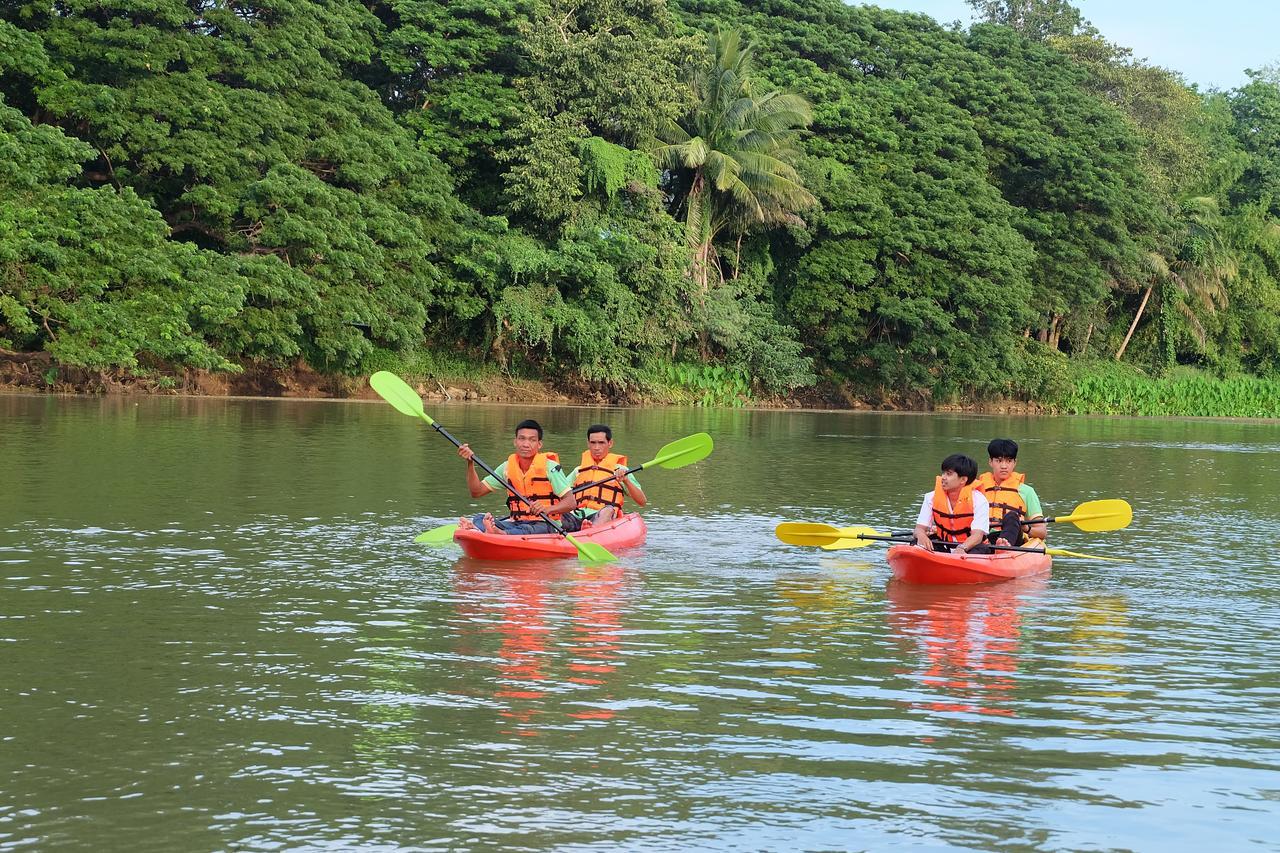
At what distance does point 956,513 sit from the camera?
33.5 feet

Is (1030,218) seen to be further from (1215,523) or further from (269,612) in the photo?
(269,612)

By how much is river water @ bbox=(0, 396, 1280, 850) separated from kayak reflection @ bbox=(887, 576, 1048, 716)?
3 centimetres

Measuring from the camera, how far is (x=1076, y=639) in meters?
8.24

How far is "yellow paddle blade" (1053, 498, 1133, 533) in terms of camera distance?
37.7 ft

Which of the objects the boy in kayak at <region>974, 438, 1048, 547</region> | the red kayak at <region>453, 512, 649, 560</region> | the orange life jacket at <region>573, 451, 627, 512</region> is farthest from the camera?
the orange life jacket at <region>573, 451, 627, 512</region>

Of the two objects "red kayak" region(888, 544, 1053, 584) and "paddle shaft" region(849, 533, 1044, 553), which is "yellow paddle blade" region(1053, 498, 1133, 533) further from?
"red kayak" region(888, 544, 1053, 584)

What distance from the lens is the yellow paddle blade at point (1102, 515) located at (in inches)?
452

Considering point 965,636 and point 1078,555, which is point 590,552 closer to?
point 965,636

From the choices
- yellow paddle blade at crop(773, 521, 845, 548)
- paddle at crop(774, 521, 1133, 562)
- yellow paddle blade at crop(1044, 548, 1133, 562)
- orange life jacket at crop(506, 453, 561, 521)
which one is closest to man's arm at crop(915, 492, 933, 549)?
paddle at crop(774, 521, 1133, 562)

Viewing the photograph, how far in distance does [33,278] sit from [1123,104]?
34.9 meters

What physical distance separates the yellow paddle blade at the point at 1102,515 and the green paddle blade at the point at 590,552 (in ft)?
11.4

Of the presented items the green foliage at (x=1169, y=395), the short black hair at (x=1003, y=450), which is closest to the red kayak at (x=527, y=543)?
the short black hair at (x=1003, y=450)

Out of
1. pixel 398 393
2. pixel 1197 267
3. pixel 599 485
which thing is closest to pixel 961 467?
pixel 599 485

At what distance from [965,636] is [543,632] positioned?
228 centimetres
